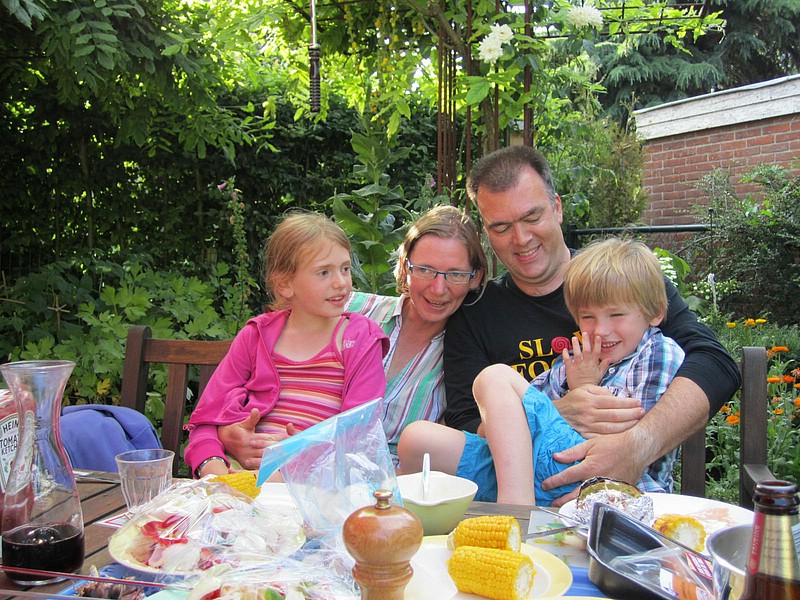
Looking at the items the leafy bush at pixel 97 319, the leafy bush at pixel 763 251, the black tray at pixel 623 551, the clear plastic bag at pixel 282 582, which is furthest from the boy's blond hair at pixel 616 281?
the leafy bush at pixel 763 251

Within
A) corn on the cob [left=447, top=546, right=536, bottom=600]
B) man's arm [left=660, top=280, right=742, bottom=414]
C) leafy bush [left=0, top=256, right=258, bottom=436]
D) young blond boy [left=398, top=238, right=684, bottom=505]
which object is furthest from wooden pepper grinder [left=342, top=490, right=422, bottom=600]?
leafy bush [left=0, top=256, right=258, bottom=436]

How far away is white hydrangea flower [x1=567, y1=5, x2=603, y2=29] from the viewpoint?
142 inches

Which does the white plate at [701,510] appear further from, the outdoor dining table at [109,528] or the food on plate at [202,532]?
the food on plate at [202,532]

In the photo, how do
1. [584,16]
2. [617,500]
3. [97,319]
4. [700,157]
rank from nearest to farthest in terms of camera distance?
[617,500] < [584,16] < [97,319] < [700,157]

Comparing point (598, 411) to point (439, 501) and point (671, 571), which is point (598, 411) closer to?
point (439, 501)

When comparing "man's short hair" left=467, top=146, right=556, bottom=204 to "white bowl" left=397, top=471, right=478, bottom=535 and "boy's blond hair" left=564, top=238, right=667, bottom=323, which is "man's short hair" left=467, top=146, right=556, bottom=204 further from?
"white bowl" left=397, top=471, right=478, bottom=535

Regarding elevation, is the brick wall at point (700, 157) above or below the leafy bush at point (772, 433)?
above

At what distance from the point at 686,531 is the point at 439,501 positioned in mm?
388

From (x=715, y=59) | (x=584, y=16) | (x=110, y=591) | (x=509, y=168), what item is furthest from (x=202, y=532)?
(x=715, y=59)

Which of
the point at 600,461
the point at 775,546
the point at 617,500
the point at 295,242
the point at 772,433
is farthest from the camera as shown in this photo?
the point at 772,433

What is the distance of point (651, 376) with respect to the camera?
80.6 inches

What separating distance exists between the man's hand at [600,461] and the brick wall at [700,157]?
5.51 metres

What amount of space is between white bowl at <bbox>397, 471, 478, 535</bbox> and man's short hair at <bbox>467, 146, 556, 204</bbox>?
1.31m

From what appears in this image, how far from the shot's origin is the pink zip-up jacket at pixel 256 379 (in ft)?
6.98
